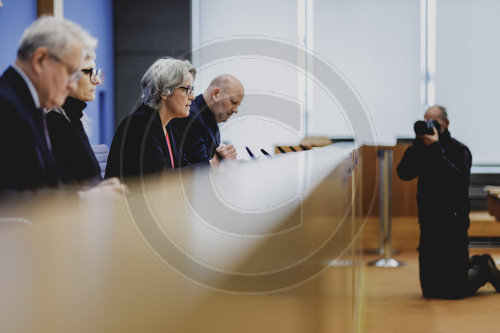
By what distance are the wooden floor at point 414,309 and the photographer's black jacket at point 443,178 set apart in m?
0.55

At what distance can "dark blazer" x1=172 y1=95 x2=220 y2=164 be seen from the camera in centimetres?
328

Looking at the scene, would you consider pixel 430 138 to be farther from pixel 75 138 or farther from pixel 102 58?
pixel 102 58

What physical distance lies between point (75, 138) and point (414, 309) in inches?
117

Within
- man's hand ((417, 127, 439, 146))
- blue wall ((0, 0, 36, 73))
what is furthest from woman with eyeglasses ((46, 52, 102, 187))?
blue wall ((0, 0, 36, 73))

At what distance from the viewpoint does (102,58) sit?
25.6ft

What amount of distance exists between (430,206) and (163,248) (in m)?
4.33

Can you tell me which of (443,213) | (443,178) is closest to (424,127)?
(443,178)

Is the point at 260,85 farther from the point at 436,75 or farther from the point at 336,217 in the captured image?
the point at 336,217

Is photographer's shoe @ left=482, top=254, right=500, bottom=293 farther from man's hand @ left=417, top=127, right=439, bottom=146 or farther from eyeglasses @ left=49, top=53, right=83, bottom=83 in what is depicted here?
eyeglasses @ left=49, top=53, right=83, bottom=83

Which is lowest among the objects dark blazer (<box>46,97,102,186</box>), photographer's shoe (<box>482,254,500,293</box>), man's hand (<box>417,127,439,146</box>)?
photographer's shoe (<box>482,254,500,293</box>)

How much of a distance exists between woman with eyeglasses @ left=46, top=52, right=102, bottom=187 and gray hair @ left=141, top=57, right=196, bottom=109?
0.29m

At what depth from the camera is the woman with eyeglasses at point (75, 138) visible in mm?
2090

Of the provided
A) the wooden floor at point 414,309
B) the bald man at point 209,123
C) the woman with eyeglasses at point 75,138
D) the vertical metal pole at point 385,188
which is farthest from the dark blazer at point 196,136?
the vertical metal pole at point 385,188

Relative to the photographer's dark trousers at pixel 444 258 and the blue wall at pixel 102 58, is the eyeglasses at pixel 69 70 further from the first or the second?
the blue wall at pixel 102 58
